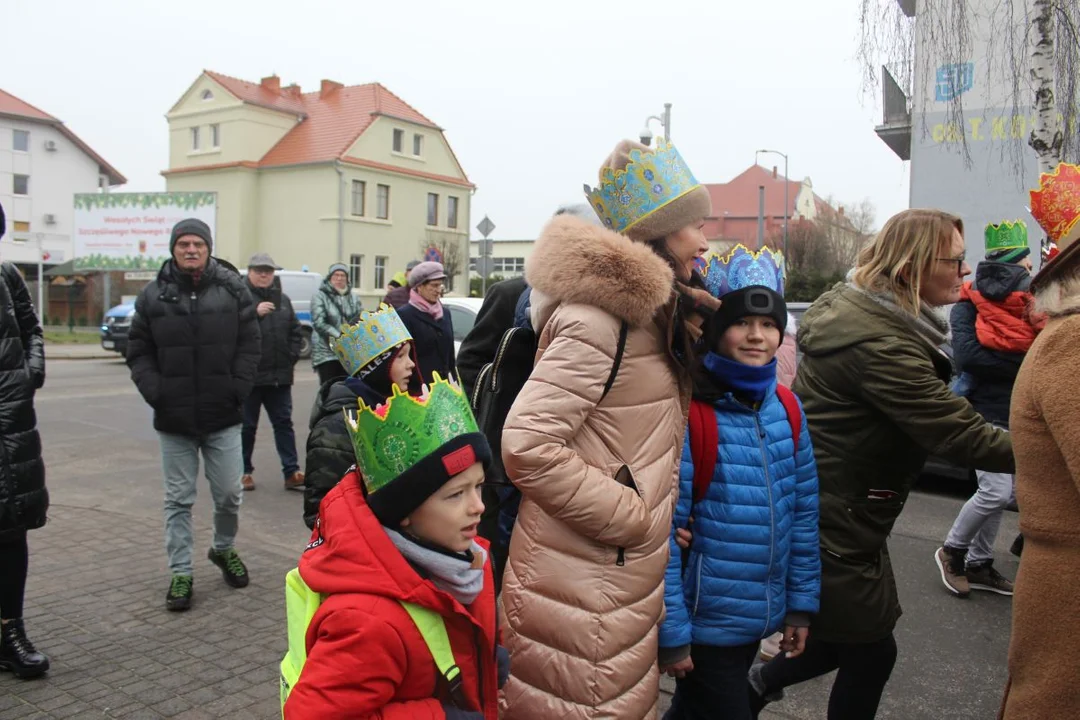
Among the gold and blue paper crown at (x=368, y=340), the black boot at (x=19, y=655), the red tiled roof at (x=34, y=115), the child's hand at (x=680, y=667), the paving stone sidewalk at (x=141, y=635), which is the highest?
the red tiled roof at (x=34, y=115)

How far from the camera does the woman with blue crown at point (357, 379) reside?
10.8 feet

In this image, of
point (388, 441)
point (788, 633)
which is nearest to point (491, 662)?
point (388, 441)

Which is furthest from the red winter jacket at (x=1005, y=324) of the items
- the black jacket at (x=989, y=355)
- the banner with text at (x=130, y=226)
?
the banner with text at (x=130, y=226)

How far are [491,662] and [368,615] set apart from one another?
433 millimetres

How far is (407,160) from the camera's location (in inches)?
1791

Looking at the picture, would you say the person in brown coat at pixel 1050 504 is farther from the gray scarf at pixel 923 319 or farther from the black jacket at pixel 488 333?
the black jacket at pixel 488 333

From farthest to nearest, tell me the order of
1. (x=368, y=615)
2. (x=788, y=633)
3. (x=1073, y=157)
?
(x=1073, y=157), (x=788, y=633), (x=368, y=615)

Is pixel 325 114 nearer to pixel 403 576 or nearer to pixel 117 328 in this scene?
pixel 117 328

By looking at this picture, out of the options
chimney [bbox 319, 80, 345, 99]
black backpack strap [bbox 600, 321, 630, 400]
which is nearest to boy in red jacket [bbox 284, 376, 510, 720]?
black backpack strap [bbox 600, 321, 630, 400]

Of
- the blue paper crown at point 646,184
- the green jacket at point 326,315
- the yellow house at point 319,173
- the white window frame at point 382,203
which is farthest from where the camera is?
the white window frame at point 382,203

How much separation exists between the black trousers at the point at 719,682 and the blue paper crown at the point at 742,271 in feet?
3.45

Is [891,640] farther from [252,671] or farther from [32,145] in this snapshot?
[32,145]

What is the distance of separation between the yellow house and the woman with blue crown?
128ft

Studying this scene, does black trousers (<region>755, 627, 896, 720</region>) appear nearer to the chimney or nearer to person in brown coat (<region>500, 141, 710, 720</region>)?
person in brown coat (<region>500, 141, 710, 720</region>)
